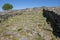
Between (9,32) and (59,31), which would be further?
(59,31)

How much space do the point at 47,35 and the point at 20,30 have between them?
397 centimetres

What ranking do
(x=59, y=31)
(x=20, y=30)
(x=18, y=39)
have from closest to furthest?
(x=18, y=39), (x=20, y=30), (x=59, y=31)

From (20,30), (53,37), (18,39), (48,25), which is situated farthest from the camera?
(48,25)

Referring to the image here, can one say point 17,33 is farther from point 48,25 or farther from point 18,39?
point 48,25

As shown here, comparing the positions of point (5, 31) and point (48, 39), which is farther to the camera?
Answer: point (5, 31)

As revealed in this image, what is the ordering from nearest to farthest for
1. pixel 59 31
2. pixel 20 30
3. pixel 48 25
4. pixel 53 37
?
pixel 53 37, pixel 20 30, pixel 59 31, pixel 48 25

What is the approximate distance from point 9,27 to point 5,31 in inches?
76.7

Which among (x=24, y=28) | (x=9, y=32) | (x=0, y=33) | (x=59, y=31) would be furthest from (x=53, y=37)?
(x=0, y=33)

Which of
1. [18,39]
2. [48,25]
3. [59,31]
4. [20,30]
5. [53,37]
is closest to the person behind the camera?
[18,39]

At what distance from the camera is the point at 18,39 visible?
18.8 m

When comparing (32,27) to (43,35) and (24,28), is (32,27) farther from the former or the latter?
(43,35)

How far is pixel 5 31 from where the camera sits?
21.5 m

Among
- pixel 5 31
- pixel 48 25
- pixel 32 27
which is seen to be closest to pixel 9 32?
pixel 5 31

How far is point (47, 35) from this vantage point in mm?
20875
